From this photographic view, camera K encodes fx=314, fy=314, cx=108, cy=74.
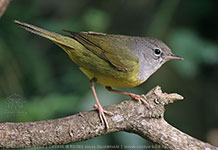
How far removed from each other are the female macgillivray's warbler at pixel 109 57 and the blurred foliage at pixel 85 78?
57 cm

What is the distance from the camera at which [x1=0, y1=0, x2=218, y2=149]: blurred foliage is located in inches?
178

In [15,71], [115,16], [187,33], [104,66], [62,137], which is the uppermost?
[115,16]

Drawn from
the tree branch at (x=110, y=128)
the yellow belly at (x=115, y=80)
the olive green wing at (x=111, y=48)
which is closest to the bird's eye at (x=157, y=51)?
the olive green wing at (x=111, y=48)

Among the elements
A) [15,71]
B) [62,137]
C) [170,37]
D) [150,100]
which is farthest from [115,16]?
[62,137]

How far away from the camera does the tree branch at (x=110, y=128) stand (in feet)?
10.4

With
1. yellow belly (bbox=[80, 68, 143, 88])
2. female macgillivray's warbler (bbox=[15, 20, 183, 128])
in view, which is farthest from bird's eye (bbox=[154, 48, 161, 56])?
yellow belly (bbox=[80, 68, 143, 88])

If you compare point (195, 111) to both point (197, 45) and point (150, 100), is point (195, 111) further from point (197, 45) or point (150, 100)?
point (150, 100)

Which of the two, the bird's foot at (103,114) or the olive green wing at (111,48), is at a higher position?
the olive green wing at (111,48)

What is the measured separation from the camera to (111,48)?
4.24 m

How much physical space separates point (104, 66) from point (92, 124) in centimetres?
88

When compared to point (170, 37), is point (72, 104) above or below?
below

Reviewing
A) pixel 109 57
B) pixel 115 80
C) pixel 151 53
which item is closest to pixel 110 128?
pixel 115 80

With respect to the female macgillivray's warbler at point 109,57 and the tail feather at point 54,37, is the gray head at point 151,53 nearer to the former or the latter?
the female macgillivray's warbler at point 109,57

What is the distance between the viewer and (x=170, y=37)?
5531mm
